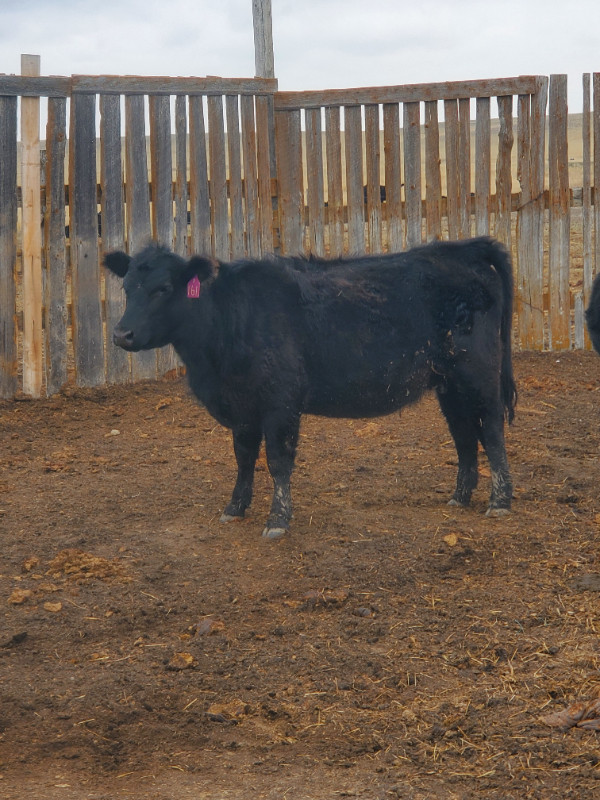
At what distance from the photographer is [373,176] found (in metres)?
10.3

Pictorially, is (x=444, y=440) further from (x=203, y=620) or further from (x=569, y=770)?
(x=569, y=770)

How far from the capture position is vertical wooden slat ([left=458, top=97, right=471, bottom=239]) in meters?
10.2

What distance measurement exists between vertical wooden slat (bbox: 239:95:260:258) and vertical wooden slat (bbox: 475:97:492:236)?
8.00ft

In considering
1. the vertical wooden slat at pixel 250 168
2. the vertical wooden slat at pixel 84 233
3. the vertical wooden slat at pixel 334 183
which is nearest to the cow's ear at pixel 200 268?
the vertical wooden slat at pixel 84 233

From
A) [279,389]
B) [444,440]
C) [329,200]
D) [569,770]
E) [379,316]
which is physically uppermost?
[329,200]

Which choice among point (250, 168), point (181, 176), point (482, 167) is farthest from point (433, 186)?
point (181, 176)

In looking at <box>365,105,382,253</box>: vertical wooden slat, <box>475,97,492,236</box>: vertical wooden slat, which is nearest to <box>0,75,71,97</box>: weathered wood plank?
<box>365,105,382,253</box>: vertical wooden slat

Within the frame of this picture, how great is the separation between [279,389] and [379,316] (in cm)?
85

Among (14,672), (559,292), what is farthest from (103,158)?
(14,672)

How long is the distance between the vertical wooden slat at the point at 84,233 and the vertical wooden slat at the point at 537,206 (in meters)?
4.78

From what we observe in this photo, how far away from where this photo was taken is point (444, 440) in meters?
7.97

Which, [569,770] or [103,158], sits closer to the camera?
[569,770]

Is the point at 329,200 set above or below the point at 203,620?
above

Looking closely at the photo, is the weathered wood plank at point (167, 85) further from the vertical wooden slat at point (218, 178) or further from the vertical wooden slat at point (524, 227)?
the vertical wooden slat at point (524, 227)
